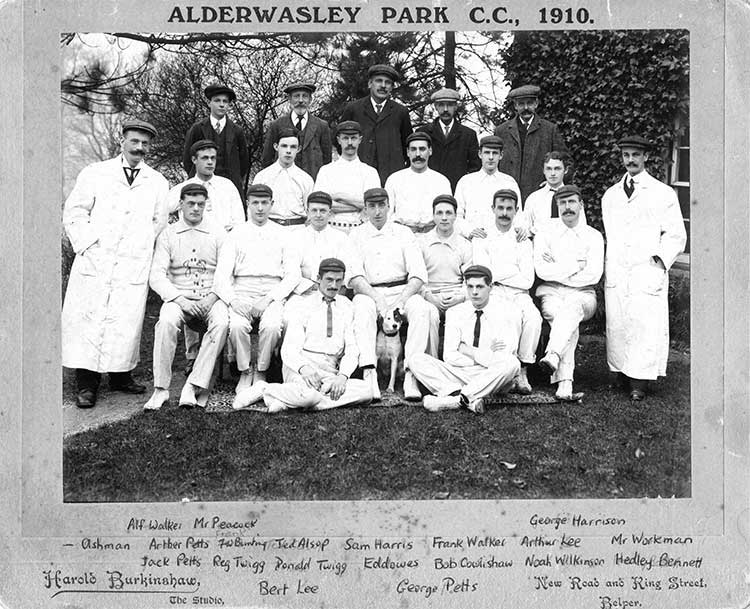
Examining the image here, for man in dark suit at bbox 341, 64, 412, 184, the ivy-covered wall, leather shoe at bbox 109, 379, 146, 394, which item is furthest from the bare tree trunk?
leather shoe at bbox 109, 379, 146, 394

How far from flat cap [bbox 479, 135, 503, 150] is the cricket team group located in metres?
0.01

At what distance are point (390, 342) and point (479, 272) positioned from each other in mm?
857

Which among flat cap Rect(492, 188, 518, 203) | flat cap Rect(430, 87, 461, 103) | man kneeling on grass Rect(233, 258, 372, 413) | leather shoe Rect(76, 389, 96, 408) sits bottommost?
leather shoe Rect(76, 389, 96, 408)

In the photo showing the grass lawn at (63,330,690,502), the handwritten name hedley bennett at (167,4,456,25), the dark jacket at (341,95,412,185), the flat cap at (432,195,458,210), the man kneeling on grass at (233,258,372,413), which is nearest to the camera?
the grass lawn at (63,330,690,502)

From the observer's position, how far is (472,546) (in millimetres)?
5461

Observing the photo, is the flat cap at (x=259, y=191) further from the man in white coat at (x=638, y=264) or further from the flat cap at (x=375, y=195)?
the man in white coat at (x=638, y=264)

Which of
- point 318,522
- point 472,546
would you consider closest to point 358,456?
point 318,522

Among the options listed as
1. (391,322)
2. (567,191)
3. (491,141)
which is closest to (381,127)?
(491,141)

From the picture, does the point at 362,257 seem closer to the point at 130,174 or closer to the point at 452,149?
the point at 452,149

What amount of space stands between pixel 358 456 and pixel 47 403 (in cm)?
202

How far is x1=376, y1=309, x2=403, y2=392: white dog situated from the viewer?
6.61m

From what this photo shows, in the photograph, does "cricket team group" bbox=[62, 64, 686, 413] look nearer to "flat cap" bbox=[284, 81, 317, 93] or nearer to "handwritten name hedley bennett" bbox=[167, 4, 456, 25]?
"flat cap" bbox=[284, 81, 317, 93]

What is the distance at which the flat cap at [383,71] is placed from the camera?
646cm

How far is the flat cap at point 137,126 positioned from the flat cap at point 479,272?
257 cm
